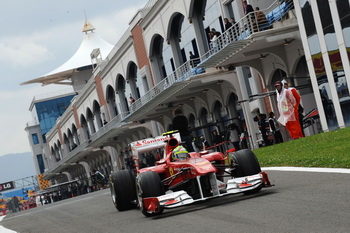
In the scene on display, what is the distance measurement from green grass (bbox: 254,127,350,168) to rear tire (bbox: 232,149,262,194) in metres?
1.96

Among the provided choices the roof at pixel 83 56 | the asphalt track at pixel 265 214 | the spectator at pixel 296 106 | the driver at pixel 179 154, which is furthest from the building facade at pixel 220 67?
the roof at pixel 83 56

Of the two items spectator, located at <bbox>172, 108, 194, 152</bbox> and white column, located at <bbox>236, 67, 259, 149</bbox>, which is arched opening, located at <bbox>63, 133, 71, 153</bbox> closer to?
white column, located at <bbox>236, 67, 259, 149</bbox>

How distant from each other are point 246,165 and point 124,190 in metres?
3.50

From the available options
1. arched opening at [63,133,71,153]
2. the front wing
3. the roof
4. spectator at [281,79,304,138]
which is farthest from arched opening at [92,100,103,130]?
the front wing

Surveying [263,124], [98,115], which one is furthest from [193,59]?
[98,115]

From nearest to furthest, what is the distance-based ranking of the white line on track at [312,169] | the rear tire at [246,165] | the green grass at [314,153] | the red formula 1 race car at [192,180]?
the red formula 1 race car at [192,180]
the rear tire at [246,165]
the white line on track at [312,169]
the green grass at [314,153]

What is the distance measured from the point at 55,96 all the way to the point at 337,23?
3901 inches

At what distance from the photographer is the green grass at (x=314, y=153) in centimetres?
1417

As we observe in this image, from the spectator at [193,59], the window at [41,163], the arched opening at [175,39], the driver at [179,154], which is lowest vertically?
the window at [41,163]

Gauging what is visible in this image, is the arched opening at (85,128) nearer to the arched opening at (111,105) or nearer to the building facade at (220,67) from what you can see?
the building facade at (220,67)

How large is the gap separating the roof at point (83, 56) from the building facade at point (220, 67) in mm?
24710

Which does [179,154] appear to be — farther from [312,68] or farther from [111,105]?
[111,105]

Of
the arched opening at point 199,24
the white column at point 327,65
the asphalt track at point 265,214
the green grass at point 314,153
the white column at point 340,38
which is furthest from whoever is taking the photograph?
the arched opening at point 199,24

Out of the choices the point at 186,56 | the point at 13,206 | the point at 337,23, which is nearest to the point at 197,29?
the point at 186,56
